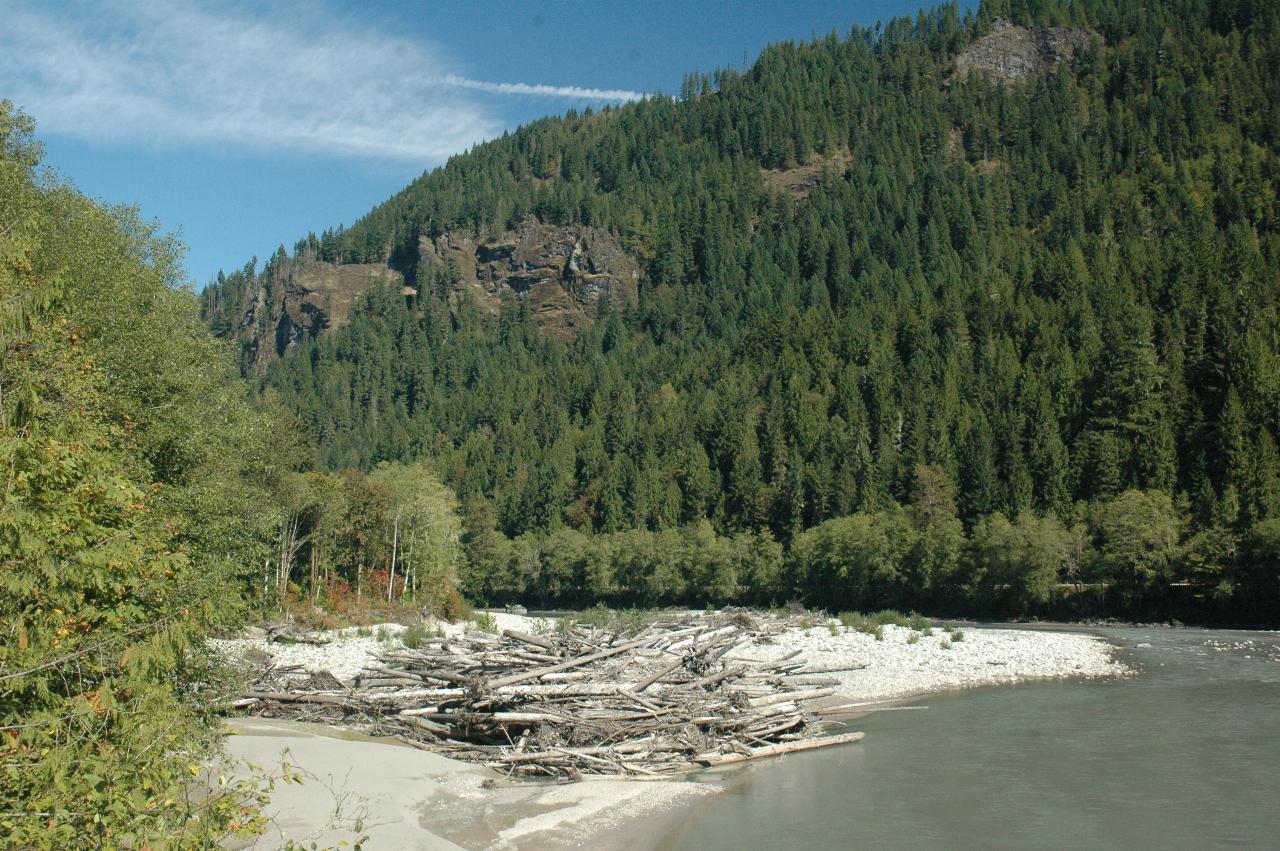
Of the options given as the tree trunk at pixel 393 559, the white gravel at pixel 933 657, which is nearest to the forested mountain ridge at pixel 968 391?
the tree trunk at pixel 393 559

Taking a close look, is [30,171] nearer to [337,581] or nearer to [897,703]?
[897,703]

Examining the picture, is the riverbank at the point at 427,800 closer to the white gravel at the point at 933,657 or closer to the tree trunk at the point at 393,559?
the white gravel at the point at 933,657

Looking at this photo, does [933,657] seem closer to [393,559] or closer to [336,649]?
[336,649]

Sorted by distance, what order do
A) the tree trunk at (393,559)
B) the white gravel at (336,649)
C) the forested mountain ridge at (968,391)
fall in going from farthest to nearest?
1. the forested mountain ridge at (968,391)
2. the tree trunk at (393,559)
3. the white gravel at (336,649)

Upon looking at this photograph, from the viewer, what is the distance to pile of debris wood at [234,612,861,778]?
62.5ft

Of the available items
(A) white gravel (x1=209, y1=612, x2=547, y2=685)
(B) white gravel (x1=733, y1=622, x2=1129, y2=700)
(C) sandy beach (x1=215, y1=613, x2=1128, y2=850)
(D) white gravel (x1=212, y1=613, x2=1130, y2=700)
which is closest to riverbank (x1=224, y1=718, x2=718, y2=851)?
(C) sandy beach (x1=215, y1=613, x2=1128, y2=850)

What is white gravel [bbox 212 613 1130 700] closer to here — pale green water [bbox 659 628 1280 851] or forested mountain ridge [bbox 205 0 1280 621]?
pale green water [bbox 659 628 1280 851]

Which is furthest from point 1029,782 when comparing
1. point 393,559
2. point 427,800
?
point 393,559

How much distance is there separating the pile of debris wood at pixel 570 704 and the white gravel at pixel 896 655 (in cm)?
373

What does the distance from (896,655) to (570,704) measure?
22482 millimetres

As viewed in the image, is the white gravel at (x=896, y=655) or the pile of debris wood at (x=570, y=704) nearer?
the pile of debris wood at (x=570, y=704)

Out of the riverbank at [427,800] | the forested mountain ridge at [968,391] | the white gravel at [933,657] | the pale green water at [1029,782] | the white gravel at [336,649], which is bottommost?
the white gravel at [933,657]

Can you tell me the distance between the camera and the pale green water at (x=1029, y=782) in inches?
603

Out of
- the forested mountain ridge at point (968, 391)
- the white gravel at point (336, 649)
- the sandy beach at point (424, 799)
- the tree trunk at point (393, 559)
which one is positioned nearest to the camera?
the sandy beach at point (424, 799)
